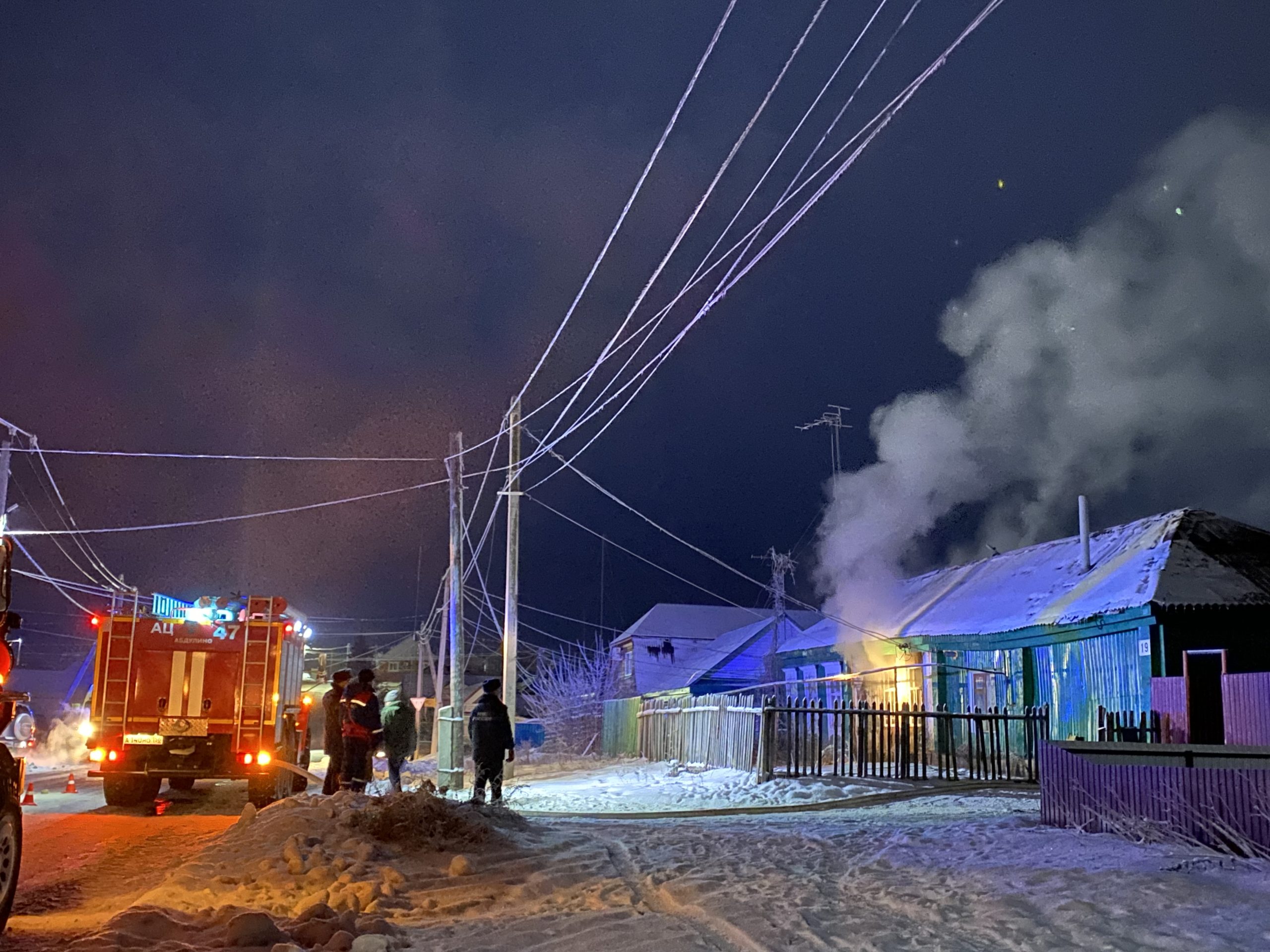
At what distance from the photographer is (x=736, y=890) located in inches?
305

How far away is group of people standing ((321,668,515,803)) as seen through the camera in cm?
1352

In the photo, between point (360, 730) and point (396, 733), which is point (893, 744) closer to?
point (396, 733)

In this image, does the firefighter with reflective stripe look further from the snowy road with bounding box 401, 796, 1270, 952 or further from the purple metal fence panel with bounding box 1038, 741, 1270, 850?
the purple metal fence panel with bounding box 1038, 741, 1270, 850

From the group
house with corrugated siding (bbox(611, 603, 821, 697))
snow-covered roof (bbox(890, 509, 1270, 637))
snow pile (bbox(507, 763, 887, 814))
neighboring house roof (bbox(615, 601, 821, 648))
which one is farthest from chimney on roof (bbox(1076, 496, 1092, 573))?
neighboring house roof (bbox(615, 601, 821, 648))

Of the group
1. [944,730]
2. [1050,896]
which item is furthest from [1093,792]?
[944,730]

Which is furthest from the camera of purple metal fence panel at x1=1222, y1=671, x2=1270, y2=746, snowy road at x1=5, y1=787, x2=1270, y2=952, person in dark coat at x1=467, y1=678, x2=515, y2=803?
person in dark coat at x1=467, y1=678, x2=515, y2=803

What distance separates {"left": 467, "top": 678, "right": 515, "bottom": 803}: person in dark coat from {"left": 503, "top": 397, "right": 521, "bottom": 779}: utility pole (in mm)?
5252

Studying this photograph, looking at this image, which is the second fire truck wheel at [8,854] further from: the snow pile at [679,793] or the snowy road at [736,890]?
the snow pile at [679,793]

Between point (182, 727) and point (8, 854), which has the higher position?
point (182, 727)

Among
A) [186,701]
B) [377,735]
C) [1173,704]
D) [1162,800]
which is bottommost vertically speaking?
[1162,800]

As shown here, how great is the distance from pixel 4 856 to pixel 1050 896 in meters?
6.71

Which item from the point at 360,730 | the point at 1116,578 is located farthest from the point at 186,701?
the point at 1116,578

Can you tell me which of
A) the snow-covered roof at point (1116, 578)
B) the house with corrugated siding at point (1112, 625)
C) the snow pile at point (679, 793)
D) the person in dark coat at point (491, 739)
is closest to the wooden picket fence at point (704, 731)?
the snow pile at point (679, 793)

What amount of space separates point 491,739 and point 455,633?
591 cm
